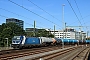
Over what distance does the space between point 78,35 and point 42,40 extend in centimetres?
8926

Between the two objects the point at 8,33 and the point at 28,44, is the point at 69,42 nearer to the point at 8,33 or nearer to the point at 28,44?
the point at 8,33

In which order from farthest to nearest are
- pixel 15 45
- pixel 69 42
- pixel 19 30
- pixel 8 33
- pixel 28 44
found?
1. pixel 19 30
2. pixel 69 42
3. pixel 8 33
4. pixel 28 44
5. pixel 15 45

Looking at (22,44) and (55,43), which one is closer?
(22,44)

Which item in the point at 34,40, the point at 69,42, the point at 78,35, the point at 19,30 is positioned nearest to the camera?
the point at 34,40

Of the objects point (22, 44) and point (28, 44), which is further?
point (28, 44)

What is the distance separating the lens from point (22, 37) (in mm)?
45906

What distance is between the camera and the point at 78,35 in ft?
481

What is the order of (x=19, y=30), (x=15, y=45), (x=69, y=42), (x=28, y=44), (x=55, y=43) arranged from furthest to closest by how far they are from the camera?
(x=19, y=30)
(x=69, y=42)
(x=55, y=43)
(x=28, y=44)
(x=15, y=45)

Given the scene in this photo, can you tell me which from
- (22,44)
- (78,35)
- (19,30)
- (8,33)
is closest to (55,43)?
(8,33)

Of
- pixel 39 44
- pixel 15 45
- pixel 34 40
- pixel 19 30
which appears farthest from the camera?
pixel 19 30

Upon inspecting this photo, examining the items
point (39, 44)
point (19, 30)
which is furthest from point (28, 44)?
point (19, 30)

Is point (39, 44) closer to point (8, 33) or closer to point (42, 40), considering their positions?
point (42, 40)

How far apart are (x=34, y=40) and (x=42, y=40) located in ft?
26.1

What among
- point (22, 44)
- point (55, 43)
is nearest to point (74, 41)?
point (55, 43)
